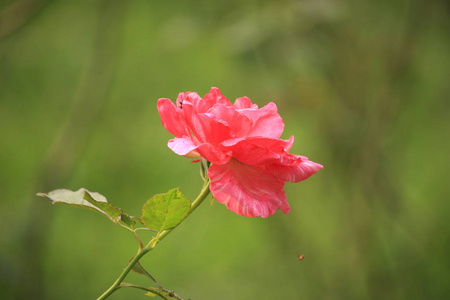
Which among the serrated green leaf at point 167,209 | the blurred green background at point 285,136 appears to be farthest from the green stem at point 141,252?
the blurred green background at point 285,136

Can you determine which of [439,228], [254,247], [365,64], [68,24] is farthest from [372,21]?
[68,24]

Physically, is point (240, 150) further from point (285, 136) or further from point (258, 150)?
point (285, 136)

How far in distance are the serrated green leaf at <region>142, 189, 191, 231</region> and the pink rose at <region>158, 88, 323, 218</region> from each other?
0.10 ft

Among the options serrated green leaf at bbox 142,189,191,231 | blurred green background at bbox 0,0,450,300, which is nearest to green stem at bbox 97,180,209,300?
serrated green leaf at bbox 142,189,191,231

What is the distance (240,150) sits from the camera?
0.45 m

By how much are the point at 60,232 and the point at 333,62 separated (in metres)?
1.56

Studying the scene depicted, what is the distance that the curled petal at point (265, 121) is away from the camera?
0.46 m

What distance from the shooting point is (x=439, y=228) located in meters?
1.89

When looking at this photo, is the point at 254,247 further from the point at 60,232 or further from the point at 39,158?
the point at 39,158

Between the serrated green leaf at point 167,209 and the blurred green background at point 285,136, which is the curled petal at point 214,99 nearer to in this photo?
the serrated green leaf at point 167,209

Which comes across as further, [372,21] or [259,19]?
[372,21]

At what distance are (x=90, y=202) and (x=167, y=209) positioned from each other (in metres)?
0.07

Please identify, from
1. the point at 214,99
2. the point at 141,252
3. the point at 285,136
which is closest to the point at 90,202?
the point at 141,252

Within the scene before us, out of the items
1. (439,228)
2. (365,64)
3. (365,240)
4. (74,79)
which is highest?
(365,64)
